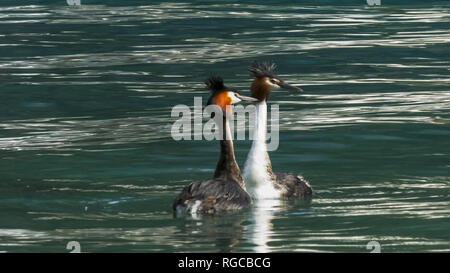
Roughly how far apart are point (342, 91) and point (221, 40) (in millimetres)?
11099

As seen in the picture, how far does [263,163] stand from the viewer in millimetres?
16203

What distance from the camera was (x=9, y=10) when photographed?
4819cm

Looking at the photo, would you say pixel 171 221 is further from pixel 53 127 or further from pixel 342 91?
pixel 342 91

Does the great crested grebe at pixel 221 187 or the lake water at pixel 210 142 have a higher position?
the great crested grebe at pixel 221 187

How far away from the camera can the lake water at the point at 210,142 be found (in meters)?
14.6

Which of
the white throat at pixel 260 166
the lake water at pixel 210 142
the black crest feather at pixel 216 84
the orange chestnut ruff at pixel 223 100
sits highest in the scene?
the black crest feather at pixel 216 84

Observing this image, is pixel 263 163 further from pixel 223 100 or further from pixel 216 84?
pixel 216 84

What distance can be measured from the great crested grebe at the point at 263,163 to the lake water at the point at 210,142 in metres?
0.21

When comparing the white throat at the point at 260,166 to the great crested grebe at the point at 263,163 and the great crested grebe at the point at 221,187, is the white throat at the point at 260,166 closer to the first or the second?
the great crested grebe at the point at 263,163

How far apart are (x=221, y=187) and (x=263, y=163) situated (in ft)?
3.93

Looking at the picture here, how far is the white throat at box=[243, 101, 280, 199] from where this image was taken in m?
16.2

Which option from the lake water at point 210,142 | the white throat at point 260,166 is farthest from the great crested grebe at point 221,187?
the white throat at point 260,166

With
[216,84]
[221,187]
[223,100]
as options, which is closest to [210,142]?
[223,100]

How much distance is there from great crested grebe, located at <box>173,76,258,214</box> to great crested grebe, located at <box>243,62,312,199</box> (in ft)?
1.43
